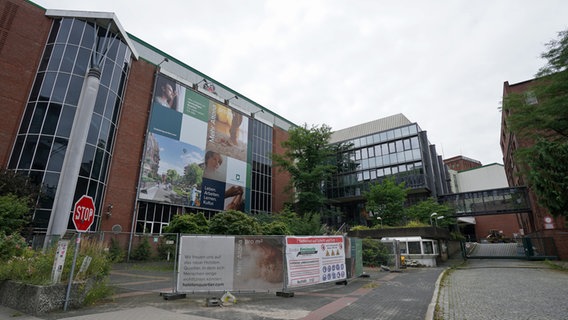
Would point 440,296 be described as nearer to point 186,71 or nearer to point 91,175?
point 91,175

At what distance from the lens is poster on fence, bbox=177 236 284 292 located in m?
9.15

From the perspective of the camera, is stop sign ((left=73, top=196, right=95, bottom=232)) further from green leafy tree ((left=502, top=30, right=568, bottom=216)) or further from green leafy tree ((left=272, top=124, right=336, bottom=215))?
green leafy tree ((left=272, top=124, right=336, bottom=215))

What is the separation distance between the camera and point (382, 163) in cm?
4541

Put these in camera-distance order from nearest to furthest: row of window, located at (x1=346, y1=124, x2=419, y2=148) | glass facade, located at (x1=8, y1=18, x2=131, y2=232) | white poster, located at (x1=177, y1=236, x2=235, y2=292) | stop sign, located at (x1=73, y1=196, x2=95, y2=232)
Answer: stop sign, located at (x1=73, y1=196, x2=95, y2=232) → white poster, located at (x1=177, y1=236, x2=235, y2=292) → glass facade, located at (x1=8, y1=18, x2=131, y2=232) → row of window, located at (x1=346, y1=124, x2=419, y2=148)

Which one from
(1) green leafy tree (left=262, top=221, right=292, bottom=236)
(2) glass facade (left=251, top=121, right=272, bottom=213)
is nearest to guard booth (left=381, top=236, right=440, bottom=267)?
(1) green leafy tree (left=262, top=221, right=292, bottom=236)

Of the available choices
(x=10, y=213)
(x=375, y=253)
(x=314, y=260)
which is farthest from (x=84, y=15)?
(x=375, y=253)

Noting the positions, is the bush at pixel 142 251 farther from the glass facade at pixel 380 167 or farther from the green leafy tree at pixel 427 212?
the green leafy tree at pixel 427 212

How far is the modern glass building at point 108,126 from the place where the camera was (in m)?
21.2

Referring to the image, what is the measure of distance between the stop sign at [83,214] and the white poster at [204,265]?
2737mm

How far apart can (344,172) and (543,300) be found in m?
40.9

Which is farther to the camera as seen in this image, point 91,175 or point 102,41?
point 102,41

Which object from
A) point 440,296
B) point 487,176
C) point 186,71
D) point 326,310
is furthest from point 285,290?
point 487,176

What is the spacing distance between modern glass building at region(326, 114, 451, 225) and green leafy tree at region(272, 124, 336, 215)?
5.38m

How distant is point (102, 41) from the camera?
25750 mm
